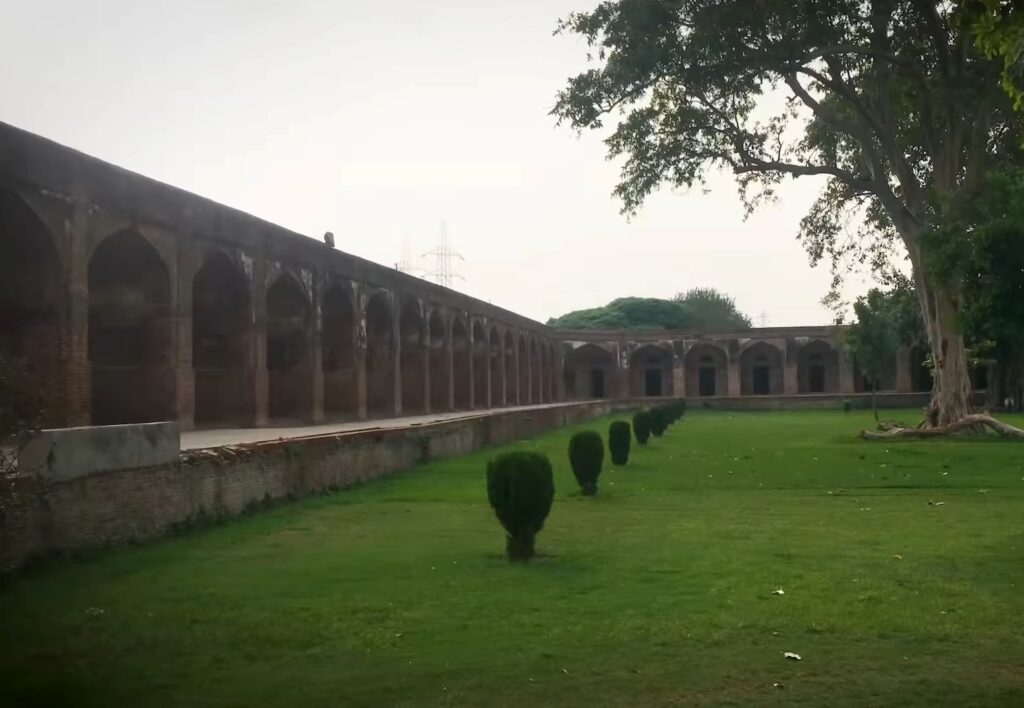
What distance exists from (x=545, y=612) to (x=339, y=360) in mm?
15677

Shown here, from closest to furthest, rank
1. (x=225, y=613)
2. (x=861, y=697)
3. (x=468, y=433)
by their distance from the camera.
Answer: (x=861, y=697), (x=225, y=613), (x=468, y=433)

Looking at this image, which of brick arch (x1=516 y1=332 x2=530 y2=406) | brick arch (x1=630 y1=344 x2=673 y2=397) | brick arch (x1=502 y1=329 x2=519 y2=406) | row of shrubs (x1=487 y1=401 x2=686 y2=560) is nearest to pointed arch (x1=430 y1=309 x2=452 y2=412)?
brick arch (x1=502 y1=329 x2=519 y2=406)

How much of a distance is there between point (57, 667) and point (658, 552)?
4225 millimetres

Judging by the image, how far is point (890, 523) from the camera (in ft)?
29.7

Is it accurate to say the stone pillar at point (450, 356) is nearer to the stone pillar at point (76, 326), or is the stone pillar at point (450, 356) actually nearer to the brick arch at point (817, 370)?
the stone pillar at point (76, 326)

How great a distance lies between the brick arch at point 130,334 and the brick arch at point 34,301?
201cm

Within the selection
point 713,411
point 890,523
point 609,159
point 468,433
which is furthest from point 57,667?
point 713,411

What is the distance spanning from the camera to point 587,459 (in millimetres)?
11438

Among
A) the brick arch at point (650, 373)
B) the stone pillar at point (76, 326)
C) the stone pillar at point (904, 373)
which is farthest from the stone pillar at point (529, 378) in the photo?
the stone pillar at point (76, 326)

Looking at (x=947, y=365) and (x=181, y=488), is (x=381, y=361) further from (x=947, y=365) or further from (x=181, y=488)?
(x=181, y=488)

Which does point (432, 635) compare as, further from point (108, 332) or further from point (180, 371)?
point (108, 332)

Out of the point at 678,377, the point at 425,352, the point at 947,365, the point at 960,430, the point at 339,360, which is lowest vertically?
the point at 960,430

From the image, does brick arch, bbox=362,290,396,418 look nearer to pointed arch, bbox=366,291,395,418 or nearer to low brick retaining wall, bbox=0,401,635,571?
pointed arch, bbox=366,291,395,418

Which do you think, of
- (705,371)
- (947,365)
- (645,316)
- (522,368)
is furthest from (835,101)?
(645,316)
